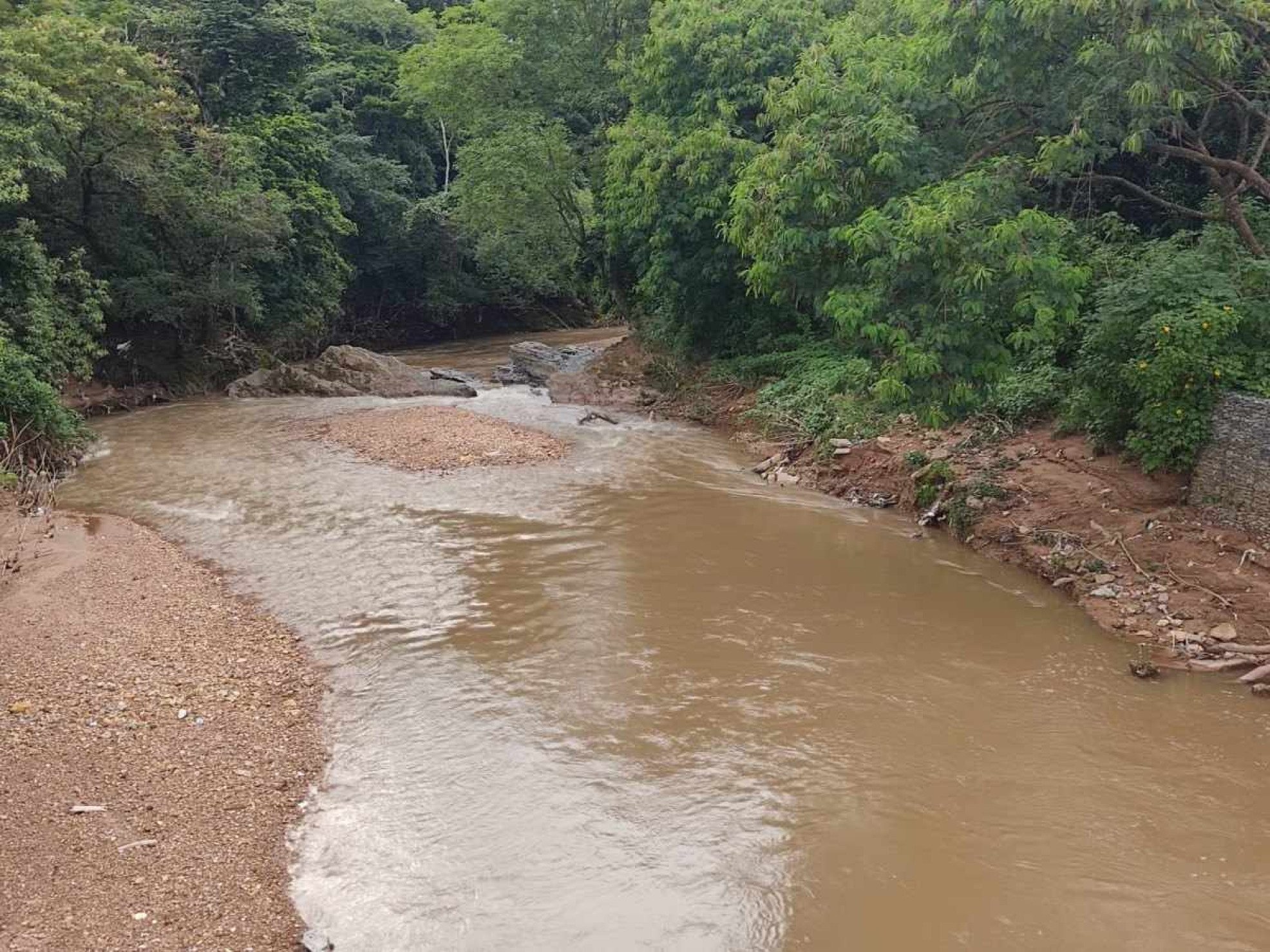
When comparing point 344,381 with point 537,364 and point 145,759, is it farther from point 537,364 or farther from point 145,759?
point 145,759

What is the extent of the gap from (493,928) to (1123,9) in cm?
1037

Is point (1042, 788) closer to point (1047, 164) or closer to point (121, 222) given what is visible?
point (1047, 164)

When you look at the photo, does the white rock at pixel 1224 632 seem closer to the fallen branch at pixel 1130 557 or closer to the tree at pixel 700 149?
the fallen branch at pixel 1130 557

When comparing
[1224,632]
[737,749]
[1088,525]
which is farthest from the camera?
[1088,525]

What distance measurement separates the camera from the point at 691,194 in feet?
67.7

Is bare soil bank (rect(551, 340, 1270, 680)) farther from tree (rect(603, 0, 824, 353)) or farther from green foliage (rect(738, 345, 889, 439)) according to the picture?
tree (rect(603, 0, 824, 353))

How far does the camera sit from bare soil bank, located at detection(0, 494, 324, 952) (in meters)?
5.33

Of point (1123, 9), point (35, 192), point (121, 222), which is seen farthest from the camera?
point (121, 222)

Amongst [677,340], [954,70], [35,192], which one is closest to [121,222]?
[35,192]

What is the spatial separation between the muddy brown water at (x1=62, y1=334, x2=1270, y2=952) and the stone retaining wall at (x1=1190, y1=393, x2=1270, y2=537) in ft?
6.75

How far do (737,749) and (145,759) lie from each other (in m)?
4.41

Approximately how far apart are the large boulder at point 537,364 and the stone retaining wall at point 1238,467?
17.5 metres

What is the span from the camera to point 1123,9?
968 centimetres

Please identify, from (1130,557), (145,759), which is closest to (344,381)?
(145,759)
